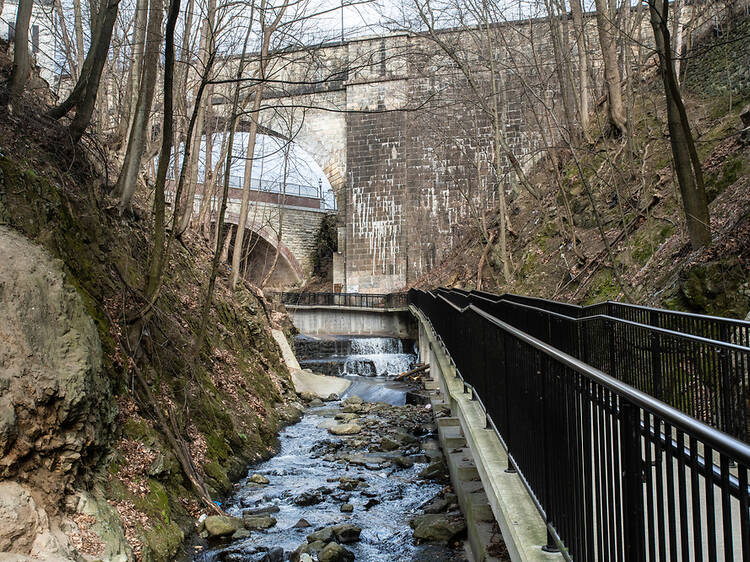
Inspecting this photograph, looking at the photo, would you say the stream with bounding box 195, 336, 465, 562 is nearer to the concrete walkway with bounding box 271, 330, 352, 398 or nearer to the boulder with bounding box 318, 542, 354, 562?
the boulder with bounding box 318, 542, 354, 562

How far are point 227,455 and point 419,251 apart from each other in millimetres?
25298

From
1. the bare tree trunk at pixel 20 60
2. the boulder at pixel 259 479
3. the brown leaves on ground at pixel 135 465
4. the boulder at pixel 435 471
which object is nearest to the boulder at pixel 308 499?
the boulder at pixel 259 479

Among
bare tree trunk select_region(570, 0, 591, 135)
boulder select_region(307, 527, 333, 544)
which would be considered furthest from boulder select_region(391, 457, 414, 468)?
bare tree trunk select_region(570, 0, 591, 135)

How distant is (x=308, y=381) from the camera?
16406 mm

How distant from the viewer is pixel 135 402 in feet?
20.9

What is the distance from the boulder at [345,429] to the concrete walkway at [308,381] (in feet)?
13.0

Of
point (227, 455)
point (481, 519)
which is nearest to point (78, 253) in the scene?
point (227, 455)

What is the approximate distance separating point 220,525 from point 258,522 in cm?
50

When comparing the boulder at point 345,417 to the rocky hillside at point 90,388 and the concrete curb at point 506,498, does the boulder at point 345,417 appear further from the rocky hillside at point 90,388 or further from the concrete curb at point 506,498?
the concrete curb at point 506,498

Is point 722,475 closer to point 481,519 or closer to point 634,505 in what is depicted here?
point 634,505

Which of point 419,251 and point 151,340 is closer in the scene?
point 151,340

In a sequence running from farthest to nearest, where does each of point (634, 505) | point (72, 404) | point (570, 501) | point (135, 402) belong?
1. point (135, 402)
2. point (72, 404)
3. point (570, 501)
4. point (634, 505)

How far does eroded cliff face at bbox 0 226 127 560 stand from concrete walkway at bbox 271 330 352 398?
10.5 m

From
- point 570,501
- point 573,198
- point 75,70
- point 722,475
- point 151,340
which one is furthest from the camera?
point 573,198
